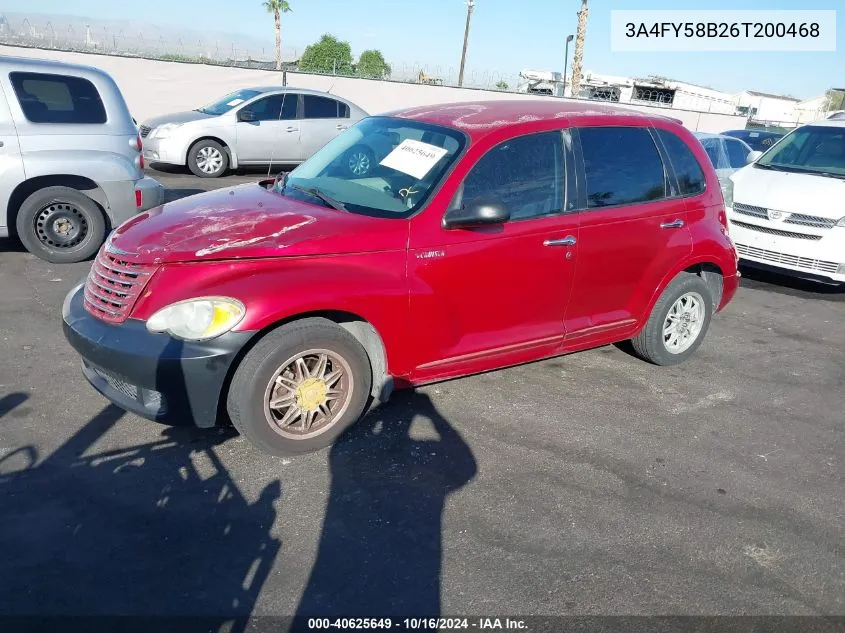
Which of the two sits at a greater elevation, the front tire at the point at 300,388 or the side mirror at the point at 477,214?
the side mirror at the point at 477,214

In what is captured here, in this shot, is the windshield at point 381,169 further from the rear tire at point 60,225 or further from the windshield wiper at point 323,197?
Answer: the rear tire at point 60,225

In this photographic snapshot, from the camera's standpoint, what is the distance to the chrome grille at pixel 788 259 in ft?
23.9

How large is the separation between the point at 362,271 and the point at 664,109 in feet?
93.2

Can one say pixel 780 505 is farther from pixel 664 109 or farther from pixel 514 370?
pixel 664 109

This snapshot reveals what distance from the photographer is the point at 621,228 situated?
4617 mm

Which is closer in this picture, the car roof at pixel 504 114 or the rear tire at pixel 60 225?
the car roof at pixel 504 114

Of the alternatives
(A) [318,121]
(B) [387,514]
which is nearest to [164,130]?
(A) [318,121]

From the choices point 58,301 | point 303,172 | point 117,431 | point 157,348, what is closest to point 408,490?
point 157,348

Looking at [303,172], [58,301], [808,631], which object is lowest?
[808,631]

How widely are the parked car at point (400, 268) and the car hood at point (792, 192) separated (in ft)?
9.36

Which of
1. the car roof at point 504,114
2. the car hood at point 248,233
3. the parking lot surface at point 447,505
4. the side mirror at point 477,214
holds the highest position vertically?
the car roof at point 504,114

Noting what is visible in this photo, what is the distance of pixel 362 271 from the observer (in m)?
3.72

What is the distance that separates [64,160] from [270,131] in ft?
23.0

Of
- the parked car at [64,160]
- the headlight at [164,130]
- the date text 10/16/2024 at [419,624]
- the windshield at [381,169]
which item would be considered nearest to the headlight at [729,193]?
the windshield at [381,169]
